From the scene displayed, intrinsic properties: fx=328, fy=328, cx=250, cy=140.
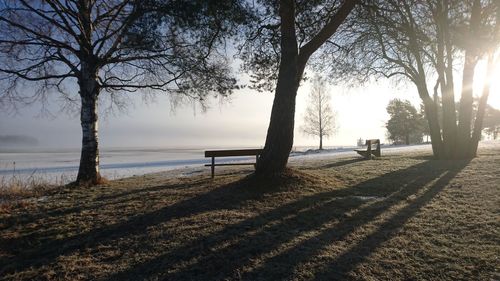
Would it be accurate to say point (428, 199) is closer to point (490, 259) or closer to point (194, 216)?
point (490, 259)

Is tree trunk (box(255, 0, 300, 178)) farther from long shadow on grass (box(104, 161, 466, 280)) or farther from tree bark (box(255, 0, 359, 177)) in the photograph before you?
long shadow on grass (box(104, 161, 466, 280))

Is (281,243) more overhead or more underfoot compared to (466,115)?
more underfoot

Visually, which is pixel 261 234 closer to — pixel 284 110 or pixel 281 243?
pixel 281 243

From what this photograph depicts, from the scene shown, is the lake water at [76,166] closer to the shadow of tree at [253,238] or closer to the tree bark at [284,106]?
the shadow of tree at [253,238]

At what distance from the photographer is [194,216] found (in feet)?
18.6

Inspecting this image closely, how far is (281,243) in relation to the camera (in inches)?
175

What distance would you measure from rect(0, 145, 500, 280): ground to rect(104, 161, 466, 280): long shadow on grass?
1 cm

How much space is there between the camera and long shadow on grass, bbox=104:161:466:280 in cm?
366

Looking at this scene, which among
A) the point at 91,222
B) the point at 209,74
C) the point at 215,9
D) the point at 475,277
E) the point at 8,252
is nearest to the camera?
the point at 475,277

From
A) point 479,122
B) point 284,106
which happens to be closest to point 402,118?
point 479,122

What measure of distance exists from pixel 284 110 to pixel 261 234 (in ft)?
12.6

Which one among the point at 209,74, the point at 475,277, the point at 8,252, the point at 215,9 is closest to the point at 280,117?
the point at 215,9

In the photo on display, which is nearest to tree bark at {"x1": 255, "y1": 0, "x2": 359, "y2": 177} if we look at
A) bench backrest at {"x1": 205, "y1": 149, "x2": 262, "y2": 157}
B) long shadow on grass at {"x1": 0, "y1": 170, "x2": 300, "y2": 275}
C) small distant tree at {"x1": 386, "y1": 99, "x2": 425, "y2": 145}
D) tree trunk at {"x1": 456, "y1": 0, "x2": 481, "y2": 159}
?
long shadow on grass at {"x1": 0, "y1": 170, "x2": 300, "y2": 275}

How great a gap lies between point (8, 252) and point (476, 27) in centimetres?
1560
